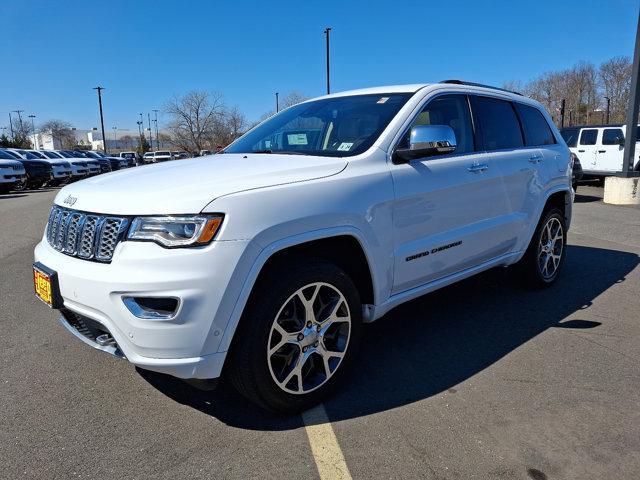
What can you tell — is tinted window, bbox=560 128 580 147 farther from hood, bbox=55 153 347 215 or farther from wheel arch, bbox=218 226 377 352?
hood, bbox=55 153 347 215

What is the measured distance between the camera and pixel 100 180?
303cm

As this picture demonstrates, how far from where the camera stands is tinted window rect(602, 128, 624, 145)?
14.8 meters

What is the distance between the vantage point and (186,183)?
2588 mm

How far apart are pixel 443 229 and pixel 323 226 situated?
1150 mm

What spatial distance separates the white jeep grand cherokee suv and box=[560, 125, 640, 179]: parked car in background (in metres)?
13.0

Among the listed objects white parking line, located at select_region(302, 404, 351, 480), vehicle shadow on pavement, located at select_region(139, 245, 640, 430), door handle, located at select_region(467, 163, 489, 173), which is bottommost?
white parking line, located at select_region(302, 404, 351, 480)

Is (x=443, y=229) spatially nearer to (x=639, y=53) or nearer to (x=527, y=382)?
(x=527, y=382)

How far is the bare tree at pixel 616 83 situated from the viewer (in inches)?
2584

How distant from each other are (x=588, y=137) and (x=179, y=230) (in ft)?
53.3

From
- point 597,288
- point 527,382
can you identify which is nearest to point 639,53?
point 597,288

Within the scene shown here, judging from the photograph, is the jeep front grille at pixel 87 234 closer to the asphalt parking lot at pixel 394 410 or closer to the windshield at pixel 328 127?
the asphalt parking lot at pixel 394 410

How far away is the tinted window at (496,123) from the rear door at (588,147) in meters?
12.7

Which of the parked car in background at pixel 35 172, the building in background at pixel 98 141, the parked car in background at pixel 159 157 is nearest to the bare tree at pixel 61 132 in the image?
the building in background at pixel 98 141

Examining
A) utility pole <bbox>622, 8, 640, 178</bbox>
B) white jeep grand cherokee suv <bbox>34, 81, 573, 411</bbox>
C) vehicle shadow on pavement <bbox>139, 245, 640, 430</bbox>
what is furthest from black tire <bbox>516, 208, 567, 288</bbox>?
utility pole <bbox>622, 8, 640, 178</bbox>
